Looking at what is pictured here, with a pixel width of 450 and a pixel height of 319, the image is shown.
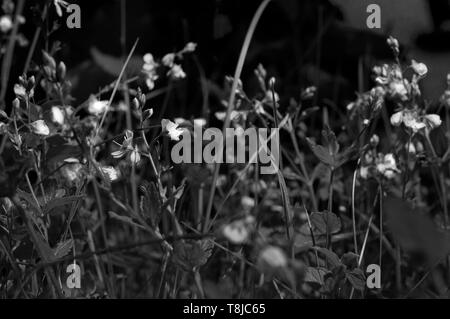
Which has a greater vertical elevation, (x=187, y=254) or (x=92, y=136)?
(x=92, y=136)

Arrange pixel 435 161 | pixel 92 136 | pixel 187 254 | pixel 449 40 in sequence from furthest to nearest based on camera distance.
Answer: pixel 449 40, pixel 435 161, pixel 92 136, pixel 187 254

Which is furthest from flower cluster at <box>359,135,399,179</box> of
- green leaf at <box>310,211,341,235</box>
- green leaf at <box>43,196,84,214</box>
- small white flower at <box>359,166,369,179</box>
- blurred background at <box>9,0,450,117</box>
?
blurred background at <box>9,0,450,117</box>

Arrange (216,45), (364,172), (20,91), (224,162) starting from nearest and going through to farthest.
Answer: (20,91), (364,172), (224,162), (216,45)

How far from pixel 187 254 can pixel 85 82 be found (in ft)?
3.41

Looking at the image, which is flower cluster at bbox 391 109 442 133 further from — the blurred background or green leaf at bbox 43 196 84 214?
the blurred background

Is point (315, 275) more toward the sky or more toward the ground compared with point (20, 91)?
more toward the ground

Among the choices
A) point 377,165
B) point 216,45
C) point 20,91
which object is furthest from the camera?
point 216,45

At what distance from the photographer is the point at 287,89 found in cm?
183

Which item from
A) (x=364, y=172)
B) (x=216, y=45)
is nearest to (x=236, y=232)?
(x=364, y=172)

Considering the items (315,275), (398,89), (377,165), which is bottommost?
(315,275)

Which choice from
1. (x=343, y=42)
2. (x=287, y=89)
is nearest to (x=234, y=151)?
(x=287, y=89)

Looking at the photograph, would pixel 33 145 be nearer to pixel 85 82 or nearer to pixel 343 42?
pixel 85 82

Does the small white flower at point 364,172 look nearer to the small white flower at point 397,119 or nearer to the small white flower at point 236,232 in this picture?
the small white flower at point 397,119

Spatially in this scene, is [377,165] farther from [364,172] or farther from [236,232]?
[236,232]
